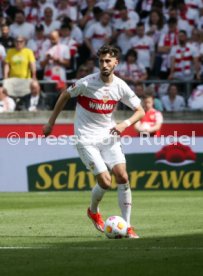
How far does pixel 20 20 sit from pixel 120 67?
2992 mm

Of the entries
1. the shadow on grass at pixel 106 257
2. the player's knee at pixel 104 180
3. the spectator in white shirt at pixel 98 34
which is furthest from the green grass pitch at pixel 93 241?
the spectator in white shirt at pixel 98 34

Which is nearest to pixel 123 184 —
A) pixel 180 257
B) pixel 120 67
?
pixel 180 257

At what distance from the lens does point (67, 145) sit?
21641 mm

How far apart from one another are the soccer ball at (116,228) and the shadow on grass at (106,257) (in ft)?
0.48

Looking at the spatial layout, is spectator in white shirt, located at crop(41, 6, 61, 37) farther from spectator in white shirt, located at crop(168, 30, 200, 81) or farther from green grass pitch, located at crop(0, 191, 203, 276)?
green grass pitch, located at crop(0, 191, 203, 276)

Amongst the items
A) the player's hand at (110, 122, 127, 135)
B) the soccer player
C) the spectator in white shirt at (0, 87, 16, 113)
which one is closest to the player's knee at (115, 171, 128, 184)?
the soccer player

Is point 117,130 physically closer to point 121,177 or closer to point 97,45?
point 121,177

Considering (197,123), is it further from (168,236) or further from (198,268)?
(198,268)

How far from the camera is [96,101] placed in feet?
41.9

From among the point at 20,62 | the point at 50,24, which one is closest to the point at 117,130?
the point at 20,62

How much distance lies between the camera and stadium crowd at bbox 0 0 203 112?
2361 cm

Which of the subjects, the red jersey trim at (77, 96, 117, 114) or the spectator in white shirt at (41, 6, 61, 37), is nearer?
the red jersey trim at (77, 96, 117, 114)

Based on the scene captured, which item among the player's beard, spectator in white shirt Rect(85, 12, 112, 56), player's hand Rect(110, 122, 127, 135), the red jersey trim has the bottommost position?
spectator in white shirt Rect(85, 12, 112, 56)

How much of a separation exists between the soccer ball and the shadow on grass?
5.8 inches
